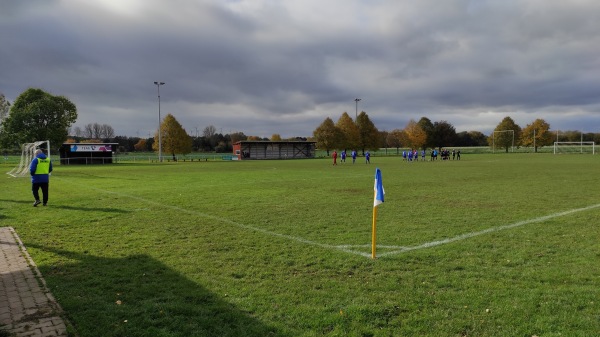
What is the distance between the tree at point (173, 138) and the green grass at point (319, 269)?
55.7 meters

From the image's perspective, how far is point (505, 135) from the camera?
325ft

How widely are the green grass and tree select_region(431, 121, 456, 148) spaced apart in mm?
108120

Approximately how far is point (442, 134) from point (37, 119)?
10216cm

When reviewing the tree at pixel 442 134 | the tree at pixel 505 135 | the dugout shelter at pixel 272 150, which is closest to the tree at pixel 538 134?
the tree at pixel 505 135

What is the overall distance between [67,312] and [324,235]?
506 centimetres

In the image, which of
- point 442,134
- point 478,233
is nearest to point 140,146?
point 442,134

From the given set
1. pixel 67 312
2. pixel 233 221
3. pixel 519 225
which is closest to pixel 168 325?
pixel 67 312

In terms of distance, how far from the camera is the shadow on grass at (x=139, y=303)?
4.05m

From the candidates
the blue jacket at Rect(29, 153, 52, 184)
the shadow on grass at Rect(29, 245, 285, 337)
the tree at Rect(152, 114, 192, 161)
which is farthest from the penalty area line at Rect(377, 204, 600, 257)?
the tree at Rect(152, 114, 192, 161)

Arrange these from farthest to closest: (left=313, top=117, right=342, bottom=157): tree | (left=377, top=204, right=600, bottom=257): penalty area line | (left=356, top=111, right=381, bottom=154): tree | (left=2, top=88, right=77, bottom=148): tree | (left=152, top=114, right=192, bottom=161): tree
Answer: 1. (left=356, top=111, right=381, bottom=154): tree
2. (left=313, top=117, right=342, bottom=157): tree
3. (left=152, top=114, right=192, bottom=161): tree
4. (left=2, top=88, right=77, bottom=148): tree
5. (left=377, top=204, right=600, bottom=257): penalty area line

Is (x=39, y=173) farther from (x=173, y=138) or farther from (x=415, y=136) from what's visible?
(x=415, y=136)

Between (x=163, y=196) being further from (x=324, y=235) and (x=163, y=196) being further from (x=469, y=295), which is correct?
(x=469, y=295)

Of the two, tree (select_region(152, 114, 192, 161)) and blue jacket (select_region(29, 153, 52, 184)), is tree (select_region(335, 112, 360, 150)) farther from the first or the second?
blue jacket (select_region(29, 153, 52, 184))

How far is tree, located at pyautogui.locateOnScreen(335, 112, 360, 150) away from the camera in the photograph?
84125 millimetres
